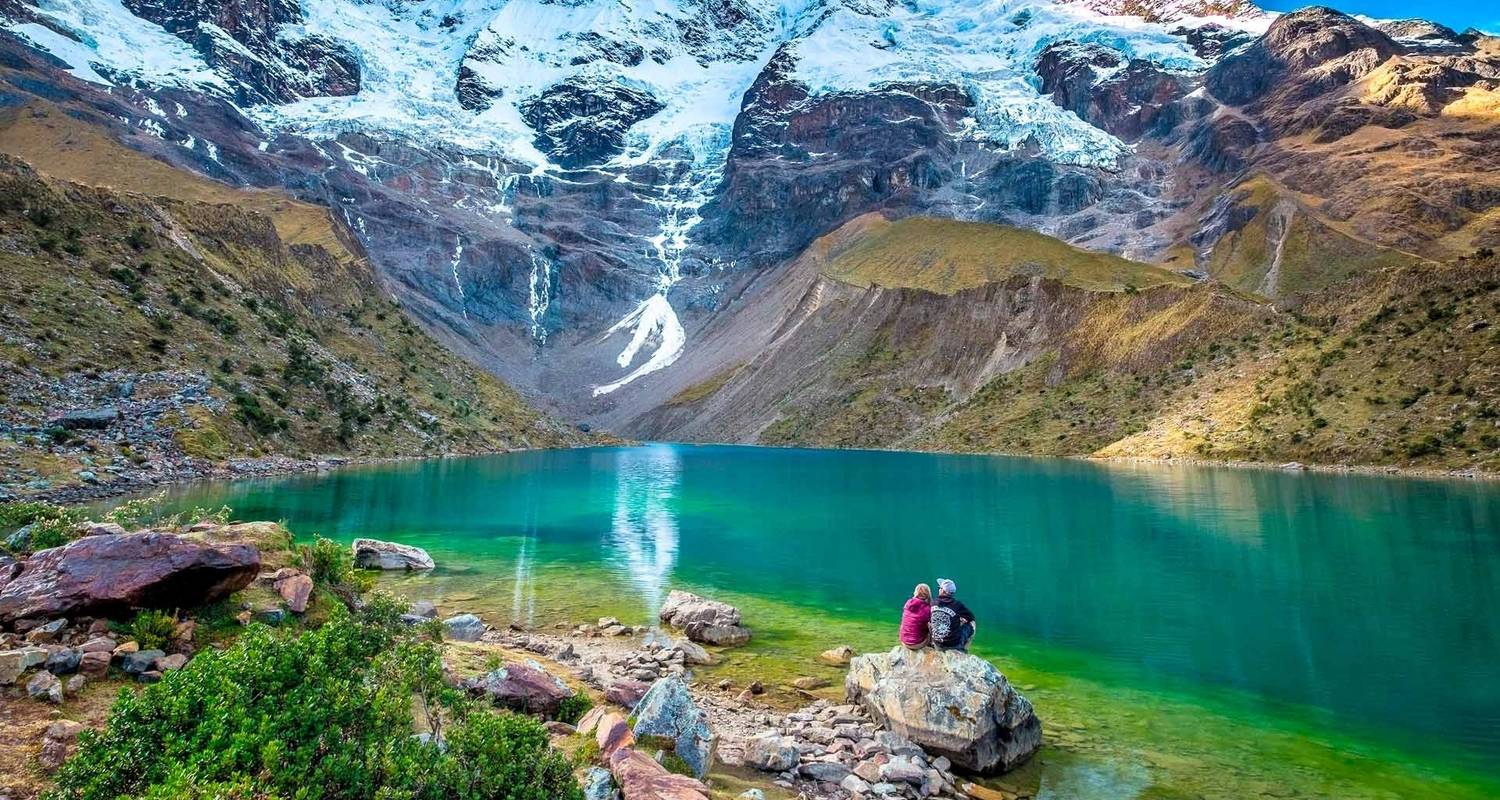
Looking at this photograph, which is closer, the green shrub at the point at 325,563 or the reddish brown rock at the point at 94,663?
the reddish brown rock at the point at 94,663

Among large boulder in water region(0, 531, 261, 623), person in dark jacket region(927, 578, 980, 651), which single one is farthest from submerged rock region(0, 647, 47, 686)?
person in dark jacket region(927, 578, 980, 651)

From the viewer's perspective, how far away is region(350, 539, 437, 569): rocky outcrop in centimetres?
3281

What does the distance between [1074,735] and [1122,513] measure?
3720 centimetres

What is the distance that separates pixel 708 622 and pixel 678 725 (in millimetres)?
10794

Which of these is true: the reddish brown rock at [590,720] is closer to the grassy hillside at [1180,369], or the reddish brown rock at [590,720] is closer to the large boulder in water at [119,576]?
the large boulder in water at [119,576]

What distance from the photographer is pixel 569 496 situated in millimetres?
64938

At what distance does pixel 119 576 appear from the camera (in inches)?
501

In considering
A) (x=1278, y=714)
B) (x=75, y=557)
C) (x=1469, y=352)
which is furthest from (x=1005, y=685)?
(x=1469, y=352)

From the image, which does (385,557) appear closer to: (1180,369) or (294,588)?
(294,588)

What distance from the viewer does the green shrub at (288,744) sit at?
21.8 feet

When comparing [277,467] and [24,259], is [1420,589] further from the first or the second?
[24,259]

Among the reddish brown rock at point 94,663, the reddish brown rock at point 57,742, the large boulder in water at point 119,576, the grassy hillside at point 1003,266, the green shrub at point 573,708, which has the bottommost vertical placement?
the green shrub at point 573,708

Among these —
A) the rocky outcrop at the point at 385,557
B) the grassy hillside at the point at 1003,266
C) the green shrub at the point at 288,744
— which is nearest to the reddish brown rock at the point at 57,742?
the green shrub at the point at 288,744

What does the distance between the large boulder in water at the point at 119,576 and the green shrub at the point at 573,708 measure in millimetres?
6678
